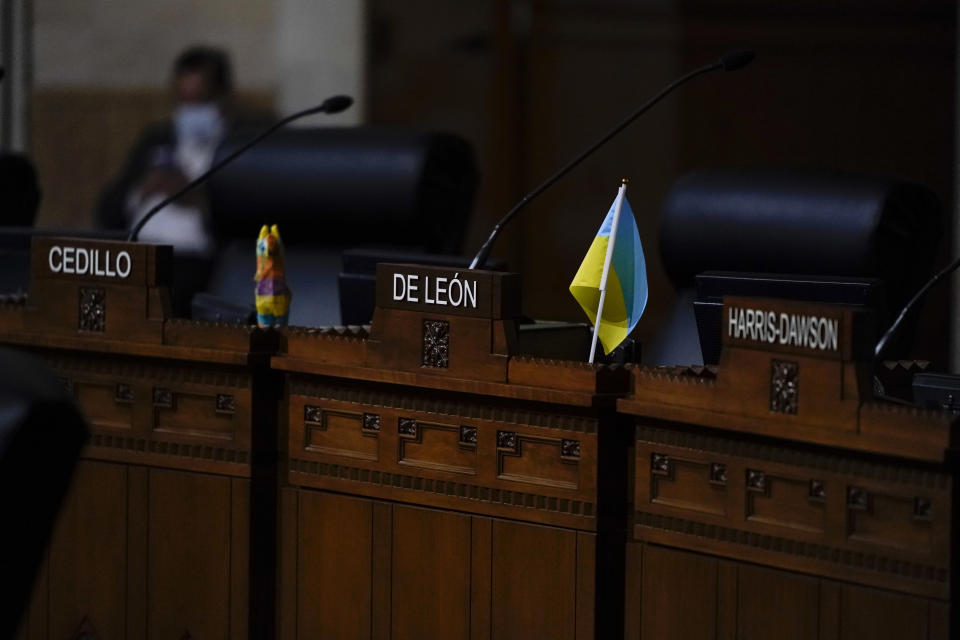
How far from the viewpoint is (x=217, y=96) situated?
617 centimetres

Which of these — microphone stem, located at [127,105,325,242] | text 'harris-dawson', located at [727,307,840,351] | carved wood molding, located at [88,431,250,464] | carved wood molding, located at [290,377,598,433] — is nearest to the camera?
text 'harris-dawson', located at [727,307,840,351]

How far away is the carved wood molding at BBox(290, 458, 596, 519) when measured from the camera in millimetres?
2883

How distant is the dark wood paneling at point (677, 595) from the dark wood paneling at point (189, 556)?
88 cm

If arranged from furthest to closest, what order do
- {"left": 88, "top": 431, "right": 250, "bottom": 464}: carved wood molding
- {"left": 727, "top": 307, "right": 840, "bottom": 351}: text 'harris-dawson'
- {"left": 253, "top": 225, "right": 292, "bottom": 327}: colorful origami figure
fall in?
{"left": 253, "top": 225, "right": 292, "bottom": 327}: colorful origami figure < {"left": 88, "top": 431, "right": 250, "bottom": 464}: carved wood molding < {"left": 727, "top": 307, "right": 840, "bottom": 351}: text 'harris-dawson'

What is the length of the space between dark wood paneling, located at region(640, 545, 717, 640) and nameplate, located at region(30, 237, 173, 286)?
1.17 metres

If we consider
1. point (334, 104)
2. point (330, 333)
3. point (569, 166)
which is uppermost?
point (334, 104)

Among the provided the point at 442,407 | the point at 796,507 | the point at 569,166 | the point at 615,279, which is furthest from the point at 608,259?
the point at 796,507

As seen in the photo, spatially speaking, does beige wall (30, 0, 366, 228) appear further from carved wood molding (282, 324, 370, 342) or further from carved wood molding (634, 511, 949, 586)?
carved wood molding (634, 511, 949, 586)

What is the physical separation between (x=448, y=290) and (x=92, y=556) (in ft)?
3.18

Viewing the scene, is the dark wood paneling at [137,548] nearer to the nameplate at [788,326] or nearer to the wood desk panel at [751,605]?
the wood desk panel at [751,605]

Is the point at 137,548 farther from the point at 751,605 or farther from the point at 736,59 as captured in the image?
the point at 736,59

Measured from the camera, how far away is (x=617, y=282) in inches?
122

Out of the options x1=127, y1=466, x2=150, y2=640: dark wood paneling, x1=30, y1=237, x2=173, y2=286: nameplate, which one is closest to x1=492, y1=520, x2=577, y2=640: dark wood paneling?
x1=127, y1=466, x2=150, y2=640: dark wood paneling

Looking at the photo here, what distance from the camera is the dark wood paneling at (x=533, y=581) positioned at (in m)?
2.88
